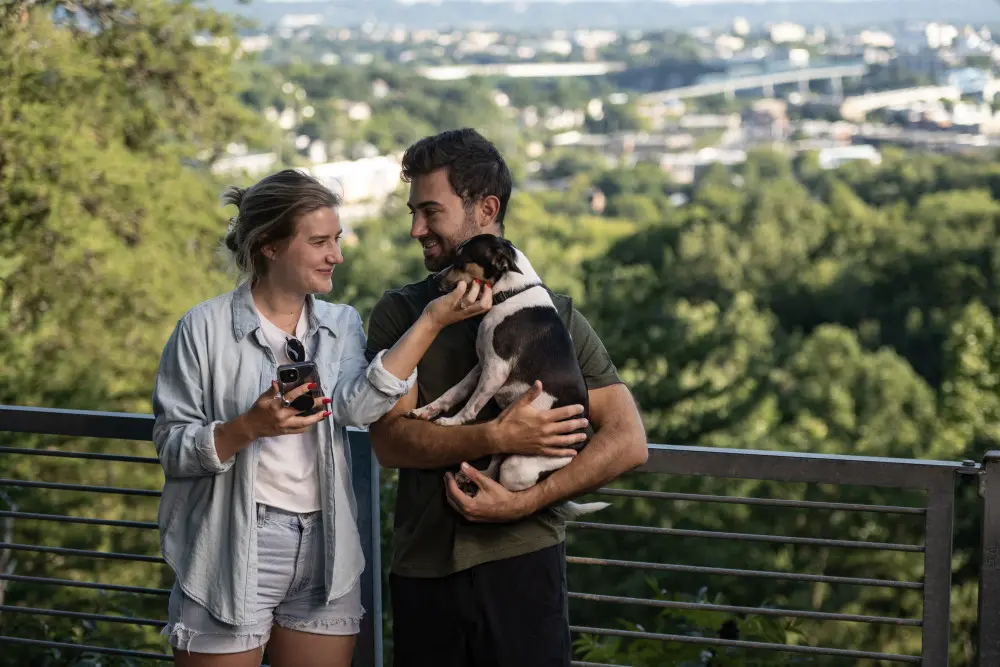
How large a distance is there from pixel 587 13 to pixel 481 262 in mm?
185478

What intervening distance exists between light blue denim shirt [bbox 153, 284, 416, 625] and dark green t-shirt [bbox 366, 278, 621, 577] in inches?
4.4

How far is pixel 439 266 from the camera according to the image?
275 cm

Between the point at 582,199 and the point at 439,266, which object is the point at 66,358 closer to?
the point at 439,266

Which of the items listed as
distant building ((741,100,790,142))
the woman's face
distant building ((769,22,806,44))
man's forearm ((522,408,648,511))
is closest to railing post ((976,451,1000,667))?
man's forearm ((522,408,648,511))

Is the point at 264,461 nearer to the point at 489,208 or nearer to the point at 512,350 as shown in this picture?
the point at 512,350

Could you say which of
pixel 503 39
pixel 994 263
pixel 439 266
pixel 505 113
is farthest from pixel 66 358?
pixel 503 39

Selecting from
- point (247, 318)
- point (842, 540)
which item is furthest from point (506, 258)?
point (842, 540)

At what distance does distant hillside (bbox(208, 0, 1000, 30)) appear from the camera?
501ft

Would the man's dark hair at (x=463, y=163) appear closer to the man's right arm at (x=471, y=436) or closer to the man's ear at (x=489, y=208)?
the man's ear at (x=489, y=208)

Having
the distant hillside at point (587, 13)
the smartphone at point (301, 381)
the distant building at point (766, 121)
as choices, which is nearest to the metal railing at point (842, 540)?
the smartphone at point (301, 381)

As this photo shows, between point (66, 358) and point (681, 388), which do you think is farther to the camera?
point (681, 388)

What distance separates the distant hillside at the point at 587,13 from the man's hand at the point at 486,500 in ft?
436

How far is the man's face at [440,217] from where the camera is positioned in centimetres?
267

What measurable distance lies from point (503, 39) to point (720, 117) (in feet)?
128
